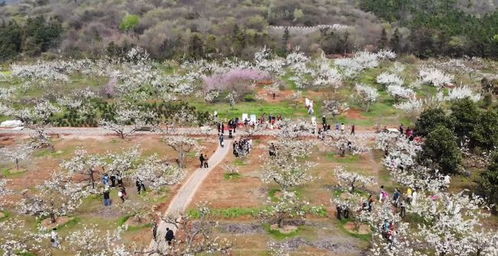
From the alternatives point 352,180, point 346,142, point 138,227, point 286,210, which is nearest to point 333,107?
point 346,142

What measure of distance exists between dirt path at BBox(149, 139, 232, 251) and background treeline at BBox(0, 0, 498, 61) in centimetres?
4611

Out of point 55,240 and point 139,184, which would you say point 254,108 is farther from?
point 55,240

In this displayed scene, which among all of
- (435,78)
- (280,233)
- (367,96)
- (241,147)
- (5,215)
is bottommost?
(5,215)

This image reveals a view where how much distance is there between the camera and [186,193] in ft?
119

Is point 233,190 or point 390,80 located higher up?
point 390,80

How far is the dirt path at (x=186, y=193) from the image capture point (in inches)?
1171

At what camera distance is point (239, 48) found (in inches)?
3563

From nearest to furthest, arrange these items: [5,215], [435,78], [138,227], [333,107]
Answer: [138,227], [5,215], [333,107], [435,78]

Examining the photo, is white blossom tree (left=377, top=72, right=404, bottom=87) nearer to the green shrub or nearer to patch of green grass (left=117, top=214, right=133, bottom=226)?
patch of green grass (left=117, top=214, right=133, bottom=226)

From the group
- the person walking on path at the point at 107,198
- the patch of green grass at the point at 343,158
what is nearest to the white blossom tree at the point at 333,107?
the patch of green grass at the point at 343,158

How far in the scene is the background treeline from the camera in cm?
9269

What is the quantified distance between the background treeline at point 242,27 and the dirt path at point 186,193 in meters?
46.1

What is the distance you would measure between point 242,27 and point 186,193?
7680 cm

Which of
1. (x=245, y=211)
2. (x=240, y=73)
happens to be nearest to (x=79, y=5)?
(x=240, y=73)
